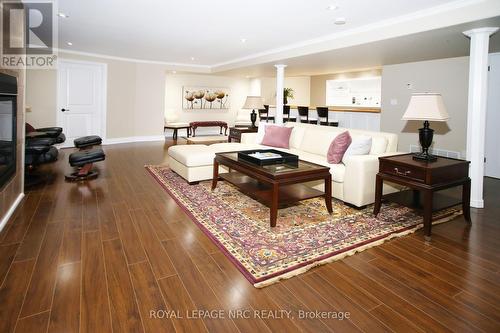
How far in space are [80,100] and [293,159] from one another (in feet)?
21.1

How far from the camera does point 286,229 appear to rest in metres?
2.91

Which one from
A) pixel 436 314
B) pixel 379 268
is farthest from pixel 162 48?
pixel 436 314

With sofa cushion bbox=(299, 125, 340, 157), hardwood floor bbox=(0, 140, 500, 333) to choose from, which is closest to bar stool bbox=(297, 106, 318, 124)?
sofa cushion bbox=(299, 125, 340, 157)

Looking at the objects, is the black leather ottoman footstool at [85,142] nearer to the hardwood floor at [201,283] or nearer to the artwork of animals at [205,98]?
the hardwood floor at [201,283]

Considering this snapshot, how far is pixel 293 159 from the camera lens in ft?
11.8

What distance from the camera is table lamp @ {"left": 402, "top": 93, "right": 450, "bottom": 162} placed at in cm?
A: 304

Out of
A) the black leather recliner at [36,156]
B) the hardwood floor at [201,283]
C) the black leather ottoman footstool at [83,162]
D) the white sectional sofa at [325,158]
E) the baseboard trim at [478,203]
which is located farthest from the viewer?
the black leather ottoman footstool at [83,162]

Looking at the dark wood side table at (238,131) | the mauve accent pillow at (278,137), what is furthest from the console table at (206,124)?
the mauve accent pillow at (278,137)

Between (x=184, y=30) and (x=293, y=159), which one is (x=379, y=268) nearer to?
(x=293, y=159)

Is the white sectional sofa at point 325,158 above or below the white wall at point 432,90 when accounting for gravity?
below

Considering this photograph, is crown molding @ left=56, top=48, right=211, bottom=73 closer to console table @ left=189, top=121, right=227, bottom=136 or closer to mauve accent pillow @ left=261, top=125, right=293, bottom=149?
console table @ left=189, top=121, right=227, bottom=136

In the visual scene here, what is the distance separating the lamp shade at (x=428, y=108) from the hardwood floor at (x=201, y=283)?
1.09m

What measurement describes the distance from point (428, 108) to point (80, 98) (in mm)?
7628

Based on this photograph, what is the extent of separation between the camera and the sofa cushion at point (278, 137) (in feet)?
16.7
